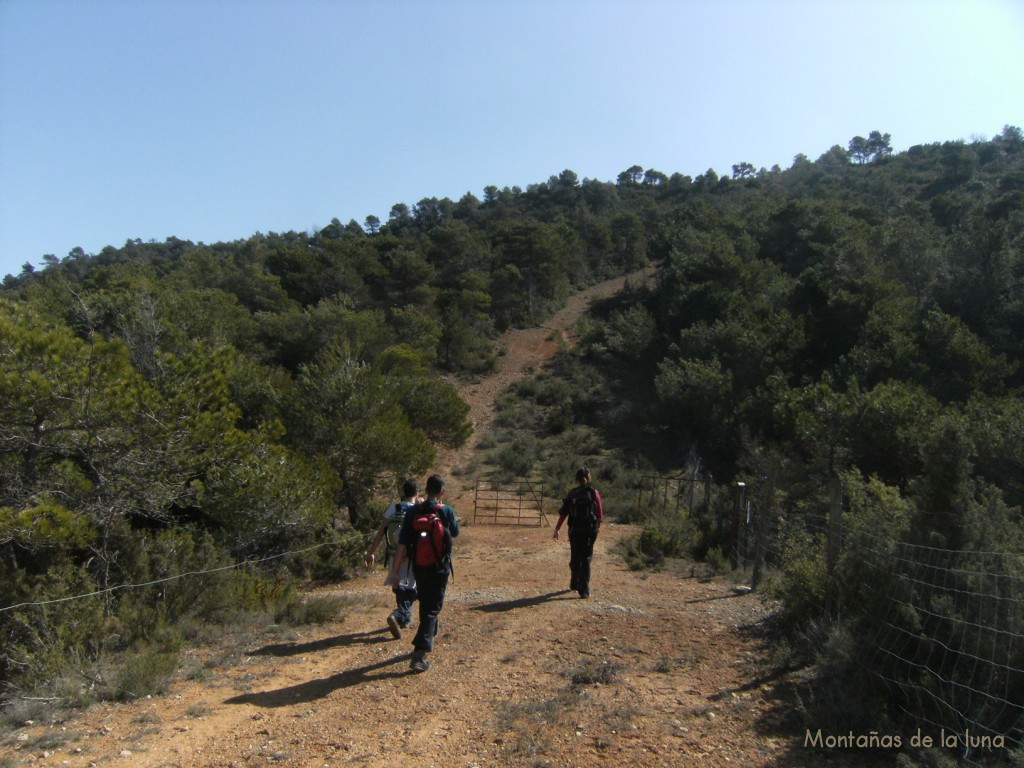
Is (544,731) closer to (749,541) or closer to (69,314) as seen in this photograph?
(749,541)

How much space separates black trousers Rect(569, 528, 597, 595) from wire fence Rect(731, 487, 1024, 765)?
3.41 metres

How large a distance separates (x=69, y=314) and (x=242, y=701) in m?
21.1

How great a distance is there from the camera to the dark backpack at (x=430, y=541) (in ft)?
19.6

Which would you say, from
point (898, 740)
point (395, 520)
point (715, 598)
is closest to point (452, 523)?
point (395, 520)

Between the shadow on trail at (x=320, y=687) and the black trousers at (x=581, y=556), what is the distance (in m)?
2.94

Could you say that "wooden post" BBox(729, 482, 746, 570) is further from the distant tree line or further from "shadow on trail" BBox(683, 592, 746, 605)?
"shadow on trail" BBox(683, 592, 746, 605)

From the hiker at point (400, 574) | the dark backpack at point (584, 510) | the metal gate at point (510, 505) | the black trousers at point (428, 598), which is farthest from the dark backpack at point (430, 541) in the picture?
the metal gate at point (510, 505)

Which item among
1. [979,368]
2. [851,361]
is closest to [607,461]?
[851,361]

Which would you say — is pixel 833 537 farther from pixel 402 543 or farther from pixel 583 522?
pixel 402 543

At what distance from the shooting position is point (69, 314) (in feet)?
74.1

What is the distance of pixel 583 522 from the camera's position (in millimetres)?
8578

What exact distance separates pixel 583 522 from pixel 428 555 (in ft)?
9.88

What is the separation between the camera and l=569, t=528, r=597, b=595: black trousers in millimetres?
8641

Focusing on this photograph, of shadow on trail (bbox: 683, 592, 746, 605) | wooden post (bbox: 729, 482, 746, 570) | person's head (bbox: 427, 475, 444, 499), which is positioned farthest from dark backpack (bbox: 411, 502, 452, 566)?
wooden post (bbox: 729, 482, 746, 570)
